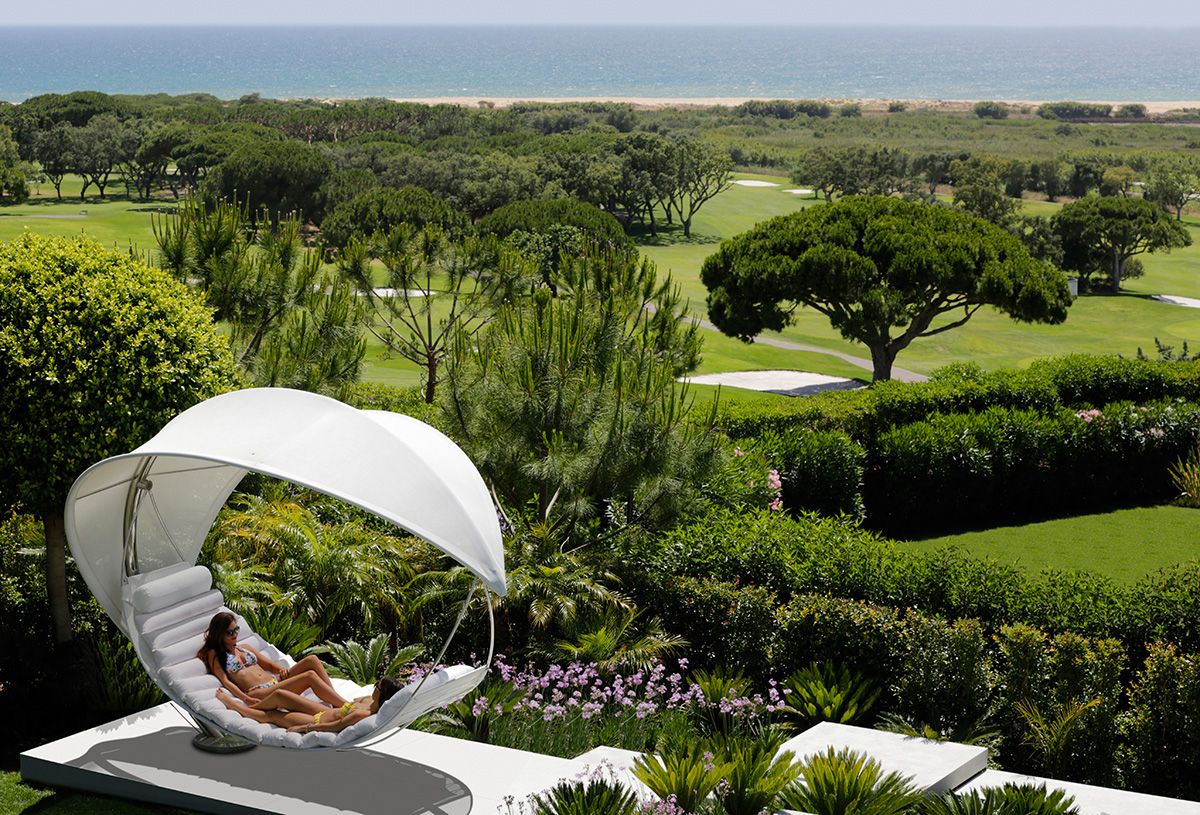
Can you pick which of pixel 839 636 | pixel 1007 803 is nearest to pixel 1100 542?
pixel 839 636

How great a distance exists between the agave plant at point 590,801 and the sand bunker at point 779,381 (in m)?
32.0

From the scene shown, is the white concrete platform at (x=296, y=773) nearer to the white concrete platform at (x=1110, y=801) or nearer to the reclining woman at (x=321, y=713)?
the reclining woman at (x=321, y=713)

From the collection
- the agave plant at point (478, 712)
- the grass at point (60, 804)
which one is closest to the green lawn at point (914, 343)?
the agave plant at point (478, 712)

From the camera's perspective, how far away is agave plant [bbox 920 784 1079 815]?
25.8ft

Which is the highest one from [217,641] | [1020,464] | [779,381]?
[217,641]

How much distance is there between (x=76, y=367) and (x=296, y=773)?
143 inches

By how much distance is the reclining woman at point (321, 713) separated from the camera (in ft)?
27.7

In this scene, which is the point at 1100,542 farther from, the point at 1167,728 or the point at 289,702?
the point at 289,702

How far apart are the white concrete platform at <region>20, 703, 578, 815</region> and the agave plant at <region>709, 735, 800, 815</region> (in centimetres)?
115

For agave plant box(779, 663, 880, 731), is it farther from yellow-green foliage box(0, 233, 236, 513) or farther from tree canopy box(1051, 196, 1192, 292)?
tree canopy box(1051, 196, 1192, 292)

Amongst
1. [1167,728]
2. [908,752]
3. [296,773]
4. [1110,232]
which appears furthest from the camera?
[1110,232]

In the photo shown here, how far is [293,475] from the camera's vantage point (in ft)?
26.1

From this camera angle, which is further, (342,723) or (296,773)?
(296,773)

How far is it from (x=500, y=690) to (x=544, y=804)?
2.42 m
